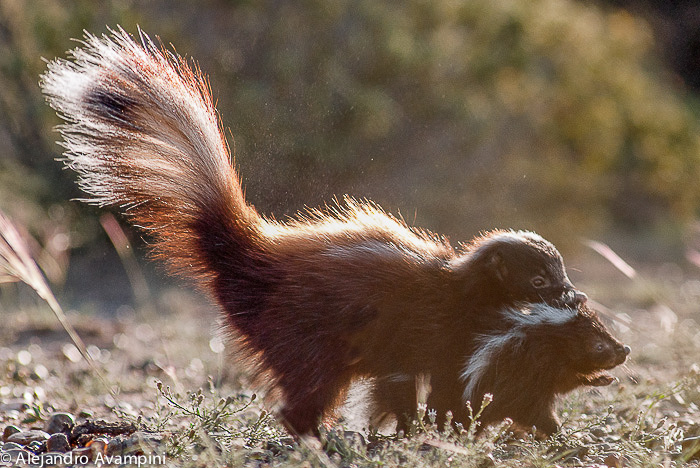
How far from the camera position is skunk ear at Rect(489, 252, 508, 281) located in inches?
110

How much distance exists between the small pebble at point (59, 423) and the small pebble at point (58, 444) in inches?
7.7

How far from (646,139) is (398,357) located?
396 inches

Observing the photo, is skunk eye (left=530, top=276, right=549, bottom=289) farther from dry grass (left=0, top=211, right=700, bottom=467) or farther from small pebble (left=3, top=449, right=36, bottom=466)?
small pebble (left=3, top=449, right=36, bottom=466)

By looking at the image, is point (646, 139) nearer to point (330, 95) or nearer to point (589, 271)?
point (589, 271)

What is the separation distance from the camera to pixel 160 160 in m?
2.94

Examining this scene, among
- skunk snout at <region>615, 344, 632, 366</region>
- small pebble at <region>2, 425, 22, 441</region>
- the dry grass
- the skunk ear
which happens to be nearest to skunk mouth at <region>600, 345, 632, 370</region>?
skunk snout at <region>615, 344, 632, 366</region>

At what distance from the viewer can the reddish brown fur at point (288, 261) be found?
272 centimetres

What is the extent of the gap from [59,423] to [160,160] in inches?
42.5

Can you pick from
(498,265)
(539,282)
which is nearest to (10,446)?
(498,265)

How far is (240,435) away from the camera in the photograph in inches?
114

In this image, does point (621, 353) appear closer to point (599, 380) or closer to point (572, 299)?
point (599, 380)

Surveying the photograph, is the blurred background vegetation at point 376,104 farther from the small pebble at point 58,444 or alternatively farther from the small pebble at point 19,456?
the small pebble at point 19,456

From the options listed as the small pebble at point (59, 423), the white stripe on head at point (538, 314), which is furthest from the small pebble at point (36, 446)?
the white stripe on head at point (538, 314)

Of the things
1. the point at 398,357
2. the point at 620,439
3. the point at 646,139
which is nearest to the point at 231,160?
the point at 398,357
